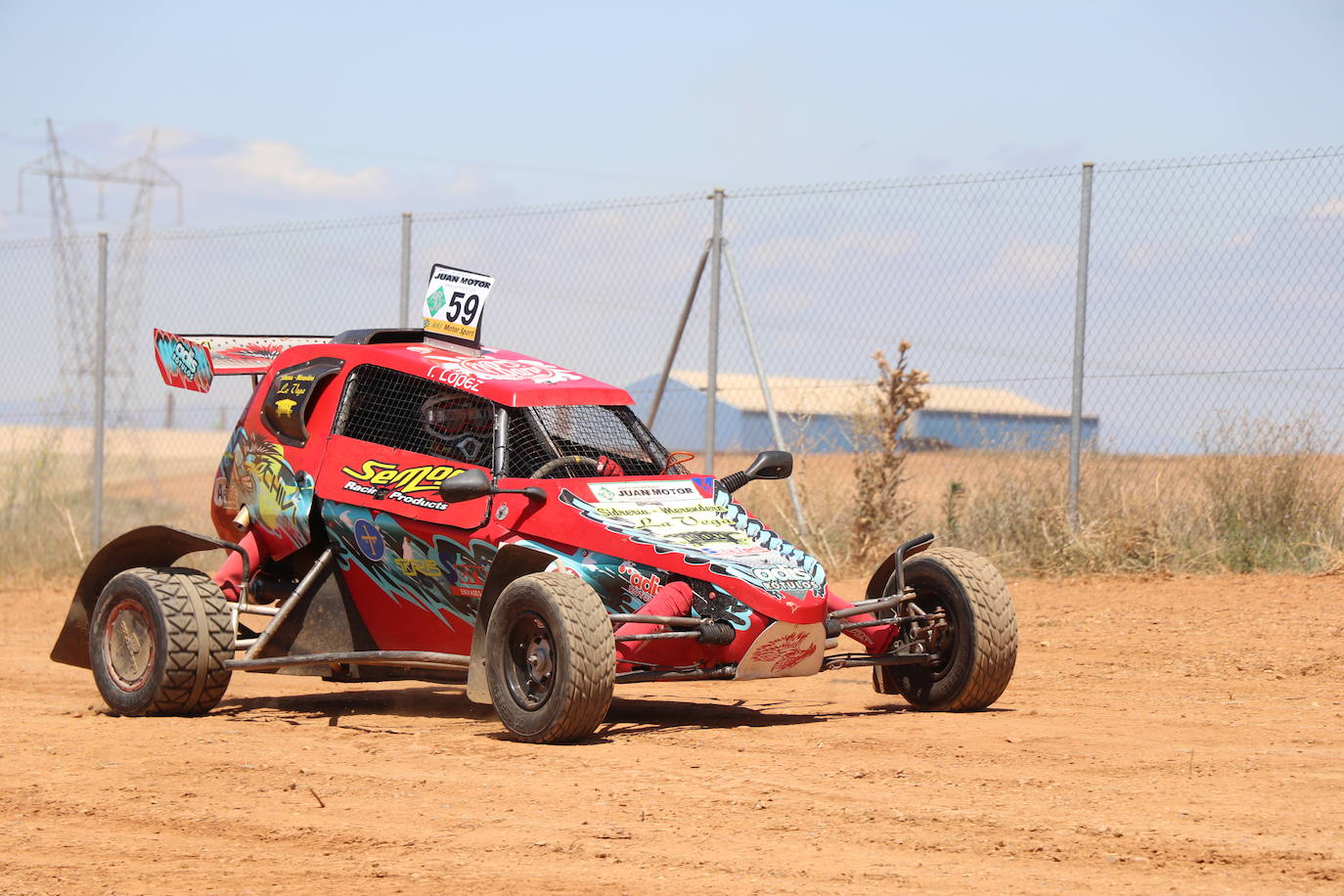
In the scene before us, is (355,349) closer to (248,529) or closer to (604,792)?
(248,529)

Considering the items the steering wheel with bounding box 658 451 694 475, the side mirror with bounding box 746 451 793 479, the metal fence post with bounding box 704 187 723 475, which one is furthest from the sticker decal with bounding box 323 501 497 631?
the metal fence post with bounding box 704 187 723 475

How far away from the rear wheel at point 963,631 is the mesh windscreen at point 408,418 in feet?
7.61

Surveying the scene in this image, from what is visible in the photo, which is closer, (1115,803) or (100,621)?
(1115,803)

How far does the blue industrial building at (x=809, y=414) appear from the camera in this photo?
13.6 m

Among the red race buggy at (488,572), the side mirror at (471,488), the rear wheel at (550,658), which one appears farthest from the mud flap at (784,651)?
the side mirror at (471,488)

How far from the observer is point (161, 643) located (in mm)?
8258

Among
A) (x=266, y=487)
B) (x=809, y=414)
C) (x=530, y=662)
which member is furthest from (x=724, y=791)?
(x=809, y=414)

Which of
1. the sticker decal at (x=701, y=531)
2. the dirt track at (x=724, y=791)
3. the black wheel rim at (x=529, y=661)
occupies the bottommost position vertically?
the dirt track at (x=724, y=791)

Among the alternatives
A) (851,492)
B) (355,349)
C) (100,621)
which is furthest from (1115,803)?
(851,492)

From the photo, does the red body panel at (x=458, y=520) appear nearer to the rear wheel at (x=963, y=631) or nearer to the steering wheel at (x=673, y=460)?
the steering wheel at (x=673, y=460)

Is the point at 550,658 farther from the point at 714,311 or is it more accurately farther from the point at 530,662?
the point at 714,311

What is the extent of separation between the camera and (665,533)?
7648 millimetres

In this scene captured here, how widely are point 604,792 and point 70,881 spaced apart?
1.95 metres

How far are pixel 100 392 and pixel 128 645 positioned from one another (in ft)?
27.7
